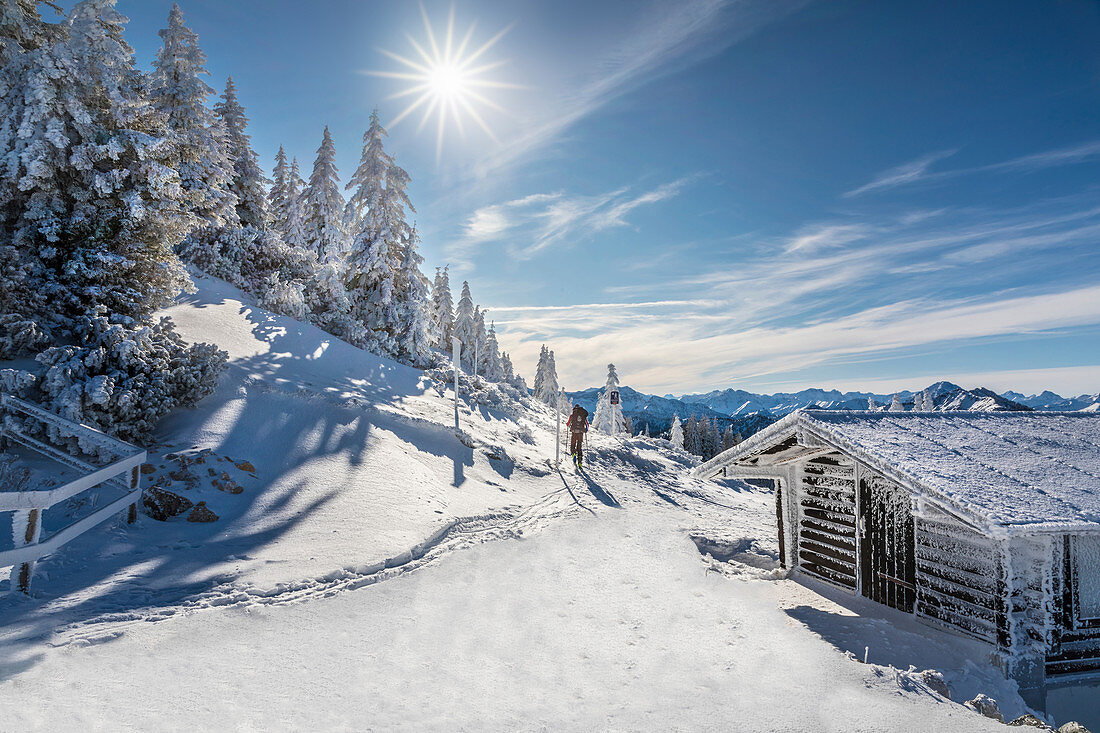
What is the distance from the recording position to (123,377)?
9.59 meters

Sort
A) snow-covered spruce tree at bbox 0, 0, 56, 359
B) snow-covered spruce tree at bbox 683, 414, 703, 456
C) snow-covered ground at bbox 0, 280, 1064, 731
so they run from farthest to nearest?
1. snow-covered spruce tree at bbox 683, 414, 703, 456
2. snow-covered spruce tree at bbox 0, 0, 56, 359
3. snow-covered ground at bbox 0, 280, 1064, 731

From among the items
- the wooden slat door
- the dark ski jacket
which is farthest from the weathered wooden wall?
the dark ski jacket

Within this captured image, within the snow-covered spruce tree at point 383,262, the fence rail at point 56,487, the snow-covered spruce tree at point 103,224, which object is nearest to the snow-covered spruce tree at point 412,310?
the snow-covered spruce tree at point 383,262

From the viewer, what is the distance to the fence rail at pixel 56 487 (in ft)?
17.7

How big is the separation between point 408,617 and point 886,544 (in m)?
7.71

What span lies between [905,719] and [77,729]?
710 cm

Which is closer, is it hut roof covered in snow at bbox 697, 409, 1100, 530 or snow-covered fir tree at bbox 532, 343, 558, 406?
hut roof covered in snow at bbox 697, 409, 1100, 530

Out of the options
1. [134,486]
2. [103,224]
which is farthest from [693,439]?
[134,486]

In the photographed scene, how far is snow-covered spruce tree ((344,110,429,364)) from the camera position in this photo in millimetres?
26812

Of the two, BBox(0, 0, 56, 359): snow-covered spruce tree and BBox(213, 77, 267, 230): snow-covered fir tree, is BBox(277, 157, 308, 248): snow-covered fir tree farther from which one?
BBox(0, 0, 56, 359): snow-covered spruce tree

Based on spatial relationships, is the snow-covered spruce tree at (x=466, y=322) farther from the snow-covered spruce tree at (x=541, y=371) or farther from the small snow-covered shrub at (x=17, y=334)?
the small snow-covered shrub at (x=17, y=334)

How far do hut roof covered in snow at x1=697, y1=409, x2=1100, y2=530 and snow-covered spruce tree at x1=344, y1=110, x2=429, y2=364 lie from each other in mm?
21347

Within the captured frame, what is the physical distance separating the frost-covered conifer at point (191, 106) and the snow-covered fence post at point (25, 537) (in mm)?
20420

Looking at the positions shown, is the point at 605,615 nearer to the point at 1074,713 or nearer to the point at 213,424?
the point at 1074,713
